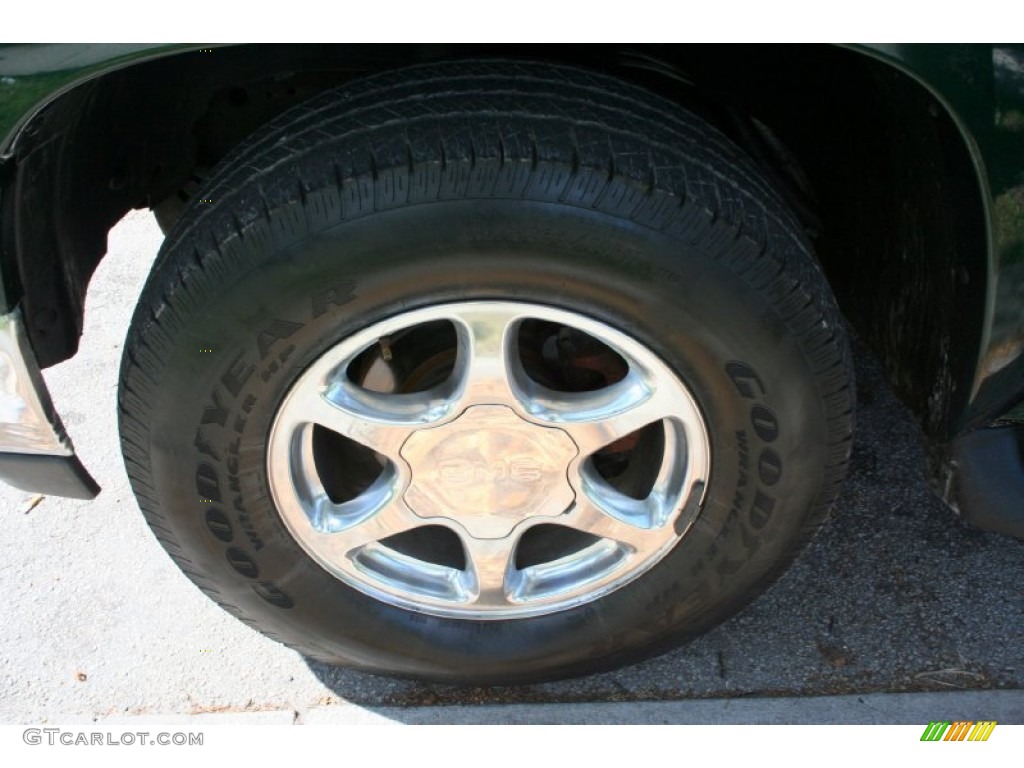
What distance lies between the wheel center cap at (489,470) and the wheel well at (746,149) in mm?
684

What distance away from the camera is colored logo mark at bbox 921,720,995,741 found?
208cm

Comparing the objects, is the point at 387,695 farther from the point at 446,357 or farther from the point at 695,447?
the point at 695,447

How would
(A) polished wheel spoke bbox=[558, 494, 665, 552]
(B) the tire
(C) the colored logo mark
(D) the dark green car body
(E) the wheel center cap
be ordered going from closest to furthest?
(D) the dark green car body, (B) the tire, (E) the wheel center cap, (A) polished wheel spoke bbox=[558, 494, 665, 552], (C) the colored logo mark

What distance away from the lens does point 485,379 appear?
5.60 feet

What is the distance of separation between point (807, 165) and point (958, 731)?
4.10 ft

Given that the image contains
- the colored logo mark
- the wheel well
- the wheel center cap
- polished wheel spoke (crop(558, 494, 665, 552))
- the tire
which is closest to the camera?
the tire

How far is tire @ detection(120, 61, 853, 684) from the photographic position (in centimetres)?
Result: 154

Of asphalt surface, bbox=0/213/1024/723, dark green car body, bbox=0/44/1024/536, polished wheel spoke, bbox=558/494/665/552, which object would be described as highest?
dark green car body, bbox=0/44/1024/536

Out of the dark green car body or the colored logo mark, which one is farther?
the colored logo mark

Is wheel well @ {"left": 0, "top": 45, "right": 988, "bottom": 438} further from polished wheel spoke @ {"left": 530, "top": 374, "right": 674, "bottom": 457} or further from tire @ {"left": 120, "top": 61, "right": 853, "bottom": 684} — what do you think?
polished wheel spoke @ {"left": 530, "top": 374, "right": 674, "bottom": 457}

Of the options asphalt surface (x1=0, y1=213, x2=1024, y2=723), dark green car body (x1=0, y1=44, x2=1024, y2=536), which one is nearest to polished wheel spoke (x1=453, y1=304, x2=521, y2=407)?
dark green car body (x1=0, y1=44, x2=1024, y2=536)

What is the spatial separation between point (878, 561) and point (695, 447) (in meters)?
0.91

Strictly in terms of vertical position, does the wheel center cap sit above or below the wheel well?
below

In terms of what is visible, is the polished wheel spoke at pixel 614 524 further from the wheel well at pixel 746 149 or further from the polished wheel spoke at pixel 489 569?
the wheel well at pixel 746 149
